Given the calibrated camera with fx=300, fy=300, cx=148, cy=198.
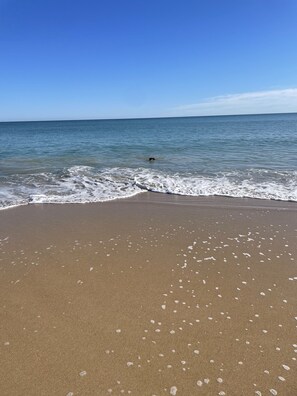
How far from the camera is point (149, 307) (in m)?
4.57

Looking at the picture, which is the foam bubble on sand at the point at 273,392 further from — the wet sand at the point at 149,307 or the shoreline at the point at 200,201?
the shoreline at the point at 200,201

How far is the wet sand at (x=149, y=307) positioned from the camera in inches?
134

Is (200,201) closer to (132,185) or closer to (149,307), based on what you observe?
(132,185)

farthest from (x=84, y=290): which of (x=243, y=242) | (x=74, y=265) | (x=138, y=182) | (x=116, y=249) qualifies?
(x=138, y=182)

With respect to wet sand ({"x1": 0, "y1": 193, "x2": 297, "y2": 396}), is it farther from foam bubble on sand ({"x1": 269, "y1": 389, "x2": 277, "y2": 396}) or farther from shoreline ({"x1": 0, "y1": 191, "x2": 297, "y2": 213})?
shoreline ({"x1": 0, "y1": 191, "x2": 297, "y2": 213})

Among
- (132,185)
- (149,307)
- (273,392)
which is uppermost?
(132,185)

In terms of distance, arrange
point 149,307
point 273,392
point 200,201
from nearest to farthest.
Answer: point 273,392
point 149,307
point 200,201

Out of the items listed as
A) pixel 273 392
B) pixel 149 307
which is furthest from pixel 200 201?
pixel 273 392

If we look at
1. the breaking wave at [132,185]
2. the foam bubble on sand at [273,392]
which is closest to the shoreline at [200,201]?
the breaking wave at [132,185]

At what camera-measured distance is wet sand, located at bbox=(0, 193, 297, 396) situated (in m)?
3.41

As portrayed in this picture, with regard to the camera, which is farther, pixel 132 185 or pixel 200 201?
pixel 132 185

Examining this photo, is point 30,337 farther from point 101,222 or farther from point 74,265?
point 101,222

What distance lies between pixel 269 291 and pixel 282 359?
57.3 inches

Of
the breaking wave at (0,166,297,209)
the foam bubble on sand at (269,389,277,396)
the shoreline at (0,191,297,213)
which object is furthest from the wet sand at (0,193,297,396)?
the breaking wave at (0,166,297,209)
